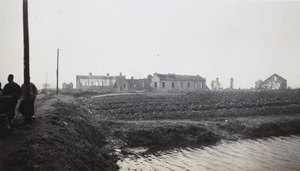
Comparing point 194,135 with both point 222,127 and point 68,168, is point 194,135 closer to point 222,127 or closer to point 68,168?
point 222,127

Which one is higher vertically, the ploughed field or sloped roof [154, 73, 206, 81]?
sloped roof [154, 73, 206, 81]

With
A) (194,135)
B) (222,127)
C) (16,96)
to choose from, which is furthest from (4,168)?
(222,127)

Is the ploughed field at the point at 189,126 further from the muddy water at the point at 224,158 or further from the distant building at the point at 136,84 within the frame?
the distant building at the point at 136,84

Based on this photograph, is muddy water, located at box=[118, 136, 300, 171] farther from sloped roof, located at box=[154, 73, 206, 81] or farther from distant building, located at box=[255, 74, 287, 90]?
distant building, located at box=[255, 74, 287, 90]

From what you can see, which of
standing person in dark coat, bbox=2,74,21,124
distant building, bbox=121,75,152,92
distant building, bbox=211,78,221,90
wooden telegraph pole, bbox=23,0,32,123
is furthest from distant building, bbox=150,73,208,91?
Result: standing person in dark coat, bbox=2,74,21,124

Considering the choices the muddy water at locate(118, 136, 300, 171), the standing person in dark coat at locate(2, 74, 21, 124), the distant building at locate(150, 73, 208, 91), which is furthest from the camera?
the distant building at locate(150, 73, 208, 91)

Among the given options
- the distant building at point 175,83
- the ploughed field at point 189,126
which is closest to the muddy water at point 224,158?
the ploughed field at point 189,126
